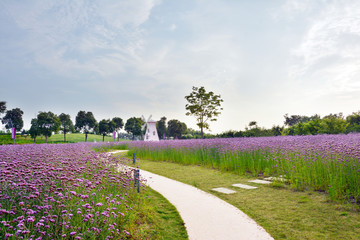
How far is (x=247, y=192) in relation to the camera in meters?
6.62

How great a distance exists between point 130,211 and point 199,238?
1.39 meters

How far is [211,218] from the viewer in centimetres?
462

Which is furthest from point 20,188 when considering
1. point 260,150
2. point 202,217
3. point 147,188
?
point 260,150

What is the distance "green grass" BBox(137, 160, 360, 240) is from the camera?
4.11m

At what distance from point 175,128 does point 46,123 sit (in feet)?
112

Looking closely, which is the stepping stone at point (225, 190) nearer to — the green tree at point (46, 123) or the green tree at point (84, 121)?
the green tree at point (46, 123)

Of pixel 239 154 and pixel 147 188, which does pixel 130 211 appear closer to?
pixel 147 188

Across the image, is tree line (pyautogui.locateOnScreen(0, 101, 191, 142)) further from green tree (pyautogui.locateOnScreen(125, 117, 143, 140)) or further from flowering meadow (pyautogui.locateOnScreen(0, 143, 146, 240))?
flowering meadow (pyautogui.locateOnScreen(0, 143, 146, 240))

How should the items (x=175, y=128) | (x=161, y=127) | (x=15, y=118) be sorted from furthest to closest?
(x=161, y=127)
(x=175, y=128)
(x=15, y=118)

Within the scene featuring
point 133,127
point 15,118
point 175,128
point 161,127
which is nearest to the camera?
point 15,118

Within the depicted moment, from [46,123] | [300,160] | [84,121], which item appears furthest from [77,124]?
[300,160]

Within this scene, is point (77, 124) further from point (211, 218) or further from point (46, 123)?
point (211, 218)

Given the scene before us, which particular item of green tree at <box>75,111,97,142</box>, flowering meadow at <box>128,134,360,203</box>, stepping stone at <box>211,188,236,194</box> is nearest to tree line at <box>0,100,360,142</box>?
green tree at <box>75,111,97,142</box>

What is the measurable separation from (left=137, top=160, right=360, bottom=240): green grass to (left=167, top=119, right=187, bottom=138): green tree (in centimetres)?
6141
